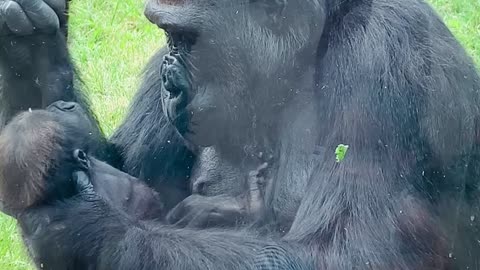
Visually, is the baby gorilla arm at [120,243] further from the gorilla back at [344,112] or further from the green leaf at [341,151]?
the green leaf at [341,151]

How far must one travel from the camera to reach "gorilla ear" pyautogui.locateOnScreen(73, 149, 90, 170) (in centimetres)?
273

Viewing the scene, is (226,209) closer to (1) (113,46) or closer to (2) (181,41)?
(2) (181,41)

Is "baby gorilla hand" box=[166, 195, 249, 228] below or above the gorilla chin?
below

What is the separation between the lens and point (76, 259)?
103 inches

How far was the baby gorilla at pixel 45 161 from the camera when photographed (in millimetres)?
2602

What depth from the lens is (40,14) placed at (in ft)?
8.84

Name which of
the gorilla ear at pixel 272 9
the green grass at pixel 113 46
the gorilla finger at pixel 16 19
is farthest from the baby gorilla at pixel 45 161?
the gorilla ear at pixel 272 9

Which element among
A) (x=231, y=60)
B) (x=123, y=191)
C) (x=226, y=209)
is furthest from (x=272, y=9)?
(x=123, y=191)

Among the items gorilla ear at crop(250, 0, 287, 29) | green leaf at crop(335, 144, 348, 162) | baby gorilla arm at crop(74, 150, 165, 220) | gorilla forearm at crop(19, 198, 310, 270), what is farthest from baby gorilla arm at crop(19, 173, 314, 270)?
gorilla ear at crop(250, 0, 287, 29)

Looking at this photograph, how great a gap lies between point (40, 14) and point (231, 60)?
1.70 feet

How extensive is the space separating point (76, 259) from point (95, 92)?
2.85 feet

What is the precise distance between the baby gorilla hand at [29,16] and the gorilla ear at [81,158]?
344 millimetres

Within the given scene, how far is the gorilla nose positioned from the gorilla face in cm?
29

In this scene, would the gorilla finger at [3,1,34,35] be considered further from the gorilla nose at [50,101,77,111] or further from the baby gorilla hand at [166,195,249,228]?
the baby gorilla hand at [166,195,249,228]
